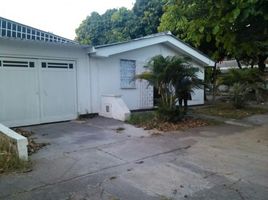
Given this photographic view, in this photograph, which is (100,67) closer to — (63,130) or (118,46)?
(118,46)

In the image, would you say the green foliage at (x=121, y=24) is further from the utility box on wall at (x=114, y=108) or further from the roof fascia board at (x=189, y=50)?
the utility box on wall at (x=114, y=108)

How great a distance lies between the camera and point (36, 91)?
10234mm

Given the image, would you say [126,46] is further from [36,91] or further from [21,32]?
[21,32]

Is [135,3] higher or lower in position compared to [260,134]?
higher

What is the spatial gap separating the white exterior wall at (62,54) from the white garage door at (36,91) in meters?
0.17

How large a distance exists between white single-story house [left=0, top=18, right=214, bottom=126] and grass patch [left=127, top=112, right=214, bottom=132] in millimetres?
2155

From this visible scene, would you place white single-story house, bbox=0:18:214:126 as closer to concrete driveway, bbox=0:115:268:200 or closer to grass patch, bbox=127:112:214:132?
concrete driveway, bbox=0:115:268:200

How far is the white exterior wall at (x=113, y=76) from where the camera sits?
12.1 metres

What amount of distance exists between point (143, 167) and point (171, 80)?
529 centimetres

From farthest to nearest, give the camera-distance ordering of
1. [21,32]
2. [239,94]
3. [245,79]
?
[21,32] < [245,79] < [239,94]

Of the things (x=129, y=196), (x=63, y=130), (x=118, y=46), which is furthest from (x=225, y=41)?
(x=118, y=46)

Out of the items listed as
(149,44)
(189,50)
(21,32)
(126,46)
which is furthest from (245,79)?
(21,32)

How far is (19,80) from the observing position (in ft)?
32.3

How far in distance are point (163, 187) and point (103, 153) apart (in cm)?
231
